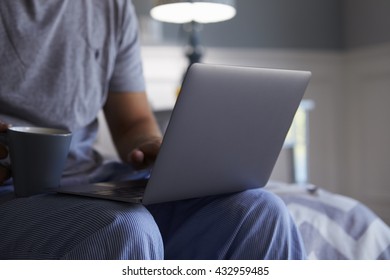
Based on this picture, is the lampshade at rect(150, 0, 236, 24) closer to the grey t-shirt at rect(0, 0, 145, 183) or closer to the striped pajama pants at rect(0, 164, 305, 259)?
the grey t-shirt at rect(0, 0, 145, 183)

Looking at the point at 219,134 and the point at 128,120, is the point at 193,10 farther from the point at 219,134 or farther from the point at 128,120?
the point at 219,134

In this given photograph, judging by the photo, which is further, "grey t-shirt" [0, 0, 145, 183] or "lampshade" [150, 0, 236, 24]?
"lampshade" [150, 0, 236, 24]

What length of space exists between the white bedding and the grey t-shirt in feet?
1.42

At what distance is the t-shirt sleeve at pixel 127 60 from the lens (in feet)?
3.57

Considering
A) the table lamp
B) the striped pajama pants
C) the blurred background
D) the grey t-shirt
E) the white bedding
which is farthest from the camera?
the blurred background

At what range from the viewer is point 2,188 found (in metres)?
0.85

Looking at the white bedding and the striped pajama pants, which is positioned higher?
the striped pajama pants

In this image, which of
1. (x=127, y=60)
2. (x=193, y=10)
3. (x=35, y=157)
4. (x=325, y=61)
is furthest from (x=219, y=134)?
(x=325, y=61)

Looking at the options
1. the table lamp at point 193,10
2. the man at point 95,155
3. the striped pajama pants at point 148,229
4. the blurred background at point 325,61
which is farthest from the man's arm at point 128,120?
the blurred background at point 325,61

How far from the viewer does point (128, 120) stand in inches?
44.3

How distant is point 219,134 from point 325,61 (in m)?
2.35

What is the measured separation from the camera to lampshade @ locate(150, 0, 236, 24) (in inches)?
74.9

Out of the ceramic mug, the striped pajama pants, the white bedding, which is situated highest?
the ceramic mug

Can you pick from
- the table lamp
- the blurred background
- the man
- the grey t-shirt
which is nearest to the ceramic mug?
the man
